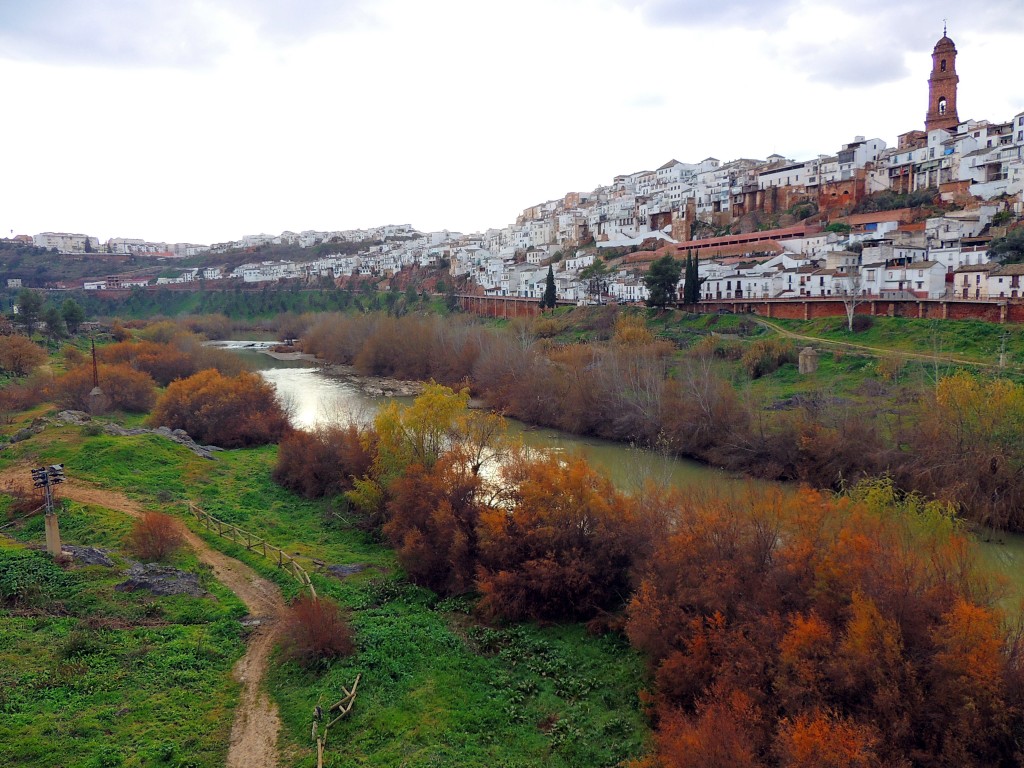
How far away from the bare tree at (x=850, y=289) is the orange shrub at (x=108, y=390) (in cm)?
3193

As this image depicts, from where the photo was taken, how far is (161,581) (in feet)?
42.9

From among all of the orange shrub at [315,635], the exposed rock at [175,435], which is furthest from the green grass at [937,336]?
the exposed rock at [175,435]

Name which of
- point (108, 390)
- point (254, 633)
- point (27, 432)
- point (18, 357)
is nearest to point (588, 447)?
point (254, 633)

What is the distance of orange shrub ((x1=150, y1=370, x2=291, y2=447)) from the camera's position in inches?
1028

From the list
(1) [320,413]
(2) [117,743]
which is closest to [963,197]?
(1) [320,413]

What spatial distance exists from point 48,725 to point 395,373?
3565 centimetres

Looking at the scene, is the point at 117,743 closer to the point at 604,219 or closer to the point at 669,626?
the point at 669,626

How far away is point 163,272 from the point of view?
110m

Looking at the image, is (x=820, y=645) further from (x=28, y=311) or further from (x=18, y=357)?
(x=28, y=311)

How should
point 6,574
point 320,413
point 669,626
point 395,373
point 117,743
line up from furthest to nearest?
1. point 395,373
2. point 320,413
3. point 6,574
4. point 669,626
5. point 117,743

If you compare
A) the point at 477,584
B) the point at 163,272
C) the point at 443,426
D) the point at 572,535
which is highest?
the point at 163,272

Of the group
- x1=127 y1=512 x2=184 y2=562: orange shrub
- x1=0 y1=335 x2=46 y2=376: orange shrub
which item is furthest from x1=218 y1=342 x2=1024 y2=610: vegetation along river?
x1=0 y1=335 x2=46 y2=376: orange shrub

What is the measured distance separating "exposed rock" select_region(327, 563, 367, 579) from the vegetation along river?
6004 mm

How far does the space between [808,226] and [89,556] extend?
46.1 meters
